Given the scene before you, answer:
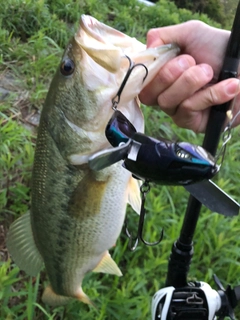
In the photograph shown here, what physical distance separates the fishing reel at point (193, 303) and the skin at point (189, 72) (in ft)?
2.12

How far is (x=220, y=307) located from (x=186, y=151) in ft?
3.06

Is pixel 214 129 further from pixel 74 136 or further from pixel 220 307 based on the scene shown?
pixel 220 307

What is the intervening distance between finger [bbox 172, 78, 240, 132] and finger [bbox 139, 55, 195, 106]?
0.32ft

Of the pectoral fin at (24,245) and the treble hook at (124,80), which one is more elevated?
the treble hook at (124,80)

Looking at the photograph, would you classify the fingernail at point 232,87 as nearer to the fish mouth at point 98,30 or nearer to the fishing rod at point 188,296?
the fishing rod at point 188,296

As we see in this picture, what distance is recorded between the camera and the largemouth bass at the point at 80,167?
4.52ft

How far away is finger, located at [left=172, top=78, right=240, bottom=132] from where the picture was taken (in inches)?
55.8

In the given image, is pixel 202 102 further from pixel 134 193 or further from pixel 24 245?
pixel 24 245

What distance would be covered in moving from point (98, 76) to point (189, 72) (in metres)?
0.30

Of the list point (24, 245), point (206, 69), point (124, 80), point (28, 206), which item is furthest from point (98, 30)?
point (28, 206)

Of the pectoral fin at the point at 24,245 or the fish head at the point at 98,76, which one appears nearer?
the fish head at the point at 98,76

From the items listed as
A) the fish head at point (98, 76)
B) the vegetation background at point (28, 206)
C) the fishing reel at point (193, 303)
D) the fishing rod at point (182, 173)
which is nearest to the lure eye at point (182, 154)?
the fishing rod at point (182, 173)

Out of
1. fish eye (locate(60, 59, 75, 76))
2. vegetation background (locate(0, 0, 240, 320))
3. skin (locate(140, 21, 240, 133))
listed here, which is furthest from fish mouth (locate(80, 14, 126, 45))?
vegetation background (locate(0, 0, 240, 320))

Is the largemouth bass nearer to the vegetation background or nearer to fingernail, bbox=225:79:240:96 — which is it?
fingernail, bbox=225:79:240:96
